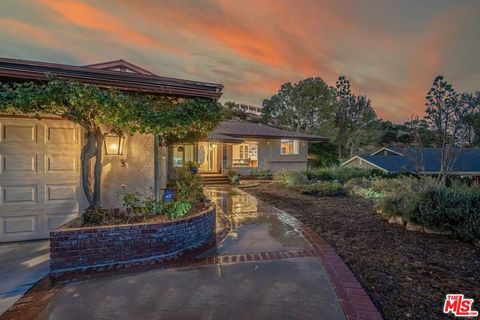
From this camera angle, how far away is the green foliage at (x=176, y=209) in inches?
171

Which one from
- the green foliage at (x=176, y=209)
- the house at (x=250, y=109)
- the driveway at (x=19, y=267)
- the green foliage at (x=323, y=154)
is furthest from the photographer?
the house at (x=250, y=109)

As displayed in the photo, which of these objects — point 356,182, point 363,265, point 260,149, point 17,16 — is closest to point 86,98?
point 363,265

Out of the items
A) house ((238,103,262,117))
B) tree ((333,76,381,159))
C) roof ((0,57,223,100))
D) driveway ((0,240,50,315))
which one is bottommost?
driveway ((0,240,50,315))

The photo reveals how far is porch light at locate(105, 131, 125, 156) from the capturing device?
455cm

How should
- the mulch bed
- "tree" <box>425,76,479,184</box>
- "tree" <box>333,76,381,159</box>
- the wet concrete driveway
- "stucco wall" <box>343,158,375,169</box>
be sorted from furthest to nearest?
"tree" <box>333,76,381,159</box> → "stucco wall" <box>343,158,375,169</box> → "tree" <box>425,76,479,184</box> → the mulch bed → the wet concrete driveway

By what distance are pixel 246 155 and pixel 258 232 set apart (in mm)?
14664

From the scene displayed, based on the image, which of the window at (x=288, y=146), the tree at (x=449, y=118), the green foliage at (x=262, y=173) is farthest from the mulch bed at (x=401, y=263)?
the window at (x=288, y=146)

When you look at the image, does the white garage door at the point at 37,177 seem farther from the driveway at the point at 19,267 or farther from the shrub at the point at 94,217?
the shrub at the point at 94,217

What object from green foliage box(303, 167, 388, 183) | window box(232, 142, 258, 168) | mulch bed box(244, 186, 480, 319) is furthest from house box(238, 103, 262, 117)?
mulch bed box(244, 186, 480, 319)

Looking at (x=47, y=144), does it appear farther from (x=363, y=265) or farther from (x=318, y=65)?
(x=318, y=65)

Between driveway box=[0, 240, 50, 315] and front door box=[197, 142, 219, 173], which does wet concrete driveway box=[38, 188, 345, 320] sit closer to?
driveway box=[0, 240, 50, 315]

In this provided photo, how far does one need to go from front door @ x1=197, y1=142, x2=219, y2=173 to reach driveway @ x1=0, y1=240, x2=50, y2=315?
11533mm

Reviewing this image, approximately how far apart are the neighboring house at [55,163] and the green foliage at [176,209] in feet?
3.06

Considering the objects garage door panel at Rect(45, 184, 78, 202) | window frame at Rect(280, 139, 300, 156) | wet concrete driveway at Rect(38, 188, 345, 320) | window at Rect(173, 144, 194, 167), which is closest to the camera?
wet concrete driveway at Rect(38, 188, 345, 320)
